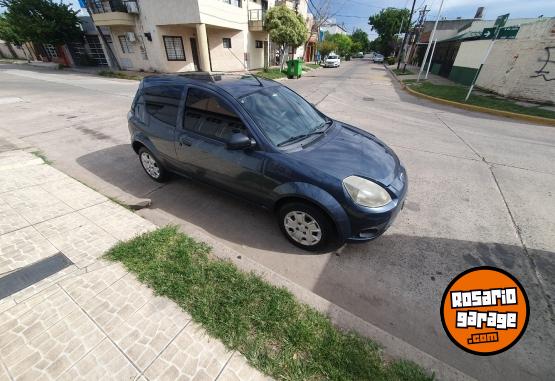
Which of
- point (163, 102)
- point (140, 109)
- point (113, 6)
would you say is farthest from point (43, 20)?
point (163, 102)

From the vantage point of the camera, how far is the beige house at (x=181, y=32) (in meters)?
15.8

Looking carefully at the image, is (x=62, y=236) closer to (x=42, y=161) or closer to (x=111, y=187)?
(x=111, y=187)

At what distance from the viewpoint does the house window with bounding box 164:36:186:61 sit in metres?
17.8

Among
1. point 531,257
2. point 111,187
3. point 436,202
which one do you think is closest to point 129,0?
point 111,187

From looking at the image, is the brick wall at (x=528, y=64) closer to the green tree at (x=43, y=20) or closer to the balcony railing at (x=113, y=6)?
the balcony railing at (x=113, y=6)

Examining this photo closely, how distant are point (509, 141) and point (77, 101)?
14979 mm

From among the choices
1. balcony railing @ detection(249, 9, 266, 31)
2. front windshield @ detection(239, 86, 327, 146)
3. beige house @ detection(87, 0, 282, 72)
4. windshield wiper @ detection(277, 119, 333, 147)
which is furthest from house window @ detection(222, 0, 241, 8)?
windshield wiper @ detection(277, 119, 333, 147)

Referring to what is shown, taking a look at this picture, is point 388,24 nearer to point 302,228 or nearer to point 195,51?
point 195,51

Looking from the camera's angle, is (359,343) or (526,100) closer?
(359,343)

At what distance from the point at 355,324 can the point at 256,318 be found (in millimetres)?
792

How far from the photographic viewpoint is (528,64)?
1104 centimetres

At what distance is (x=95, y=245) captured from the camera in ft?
8.87

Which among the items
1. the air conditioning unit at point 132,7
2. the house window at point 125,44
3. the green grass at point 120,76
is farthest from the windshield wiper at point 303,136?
the house window at point 125,44

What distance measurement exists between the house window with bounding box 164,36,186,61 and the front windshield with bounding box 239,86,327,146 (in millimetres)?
18452
